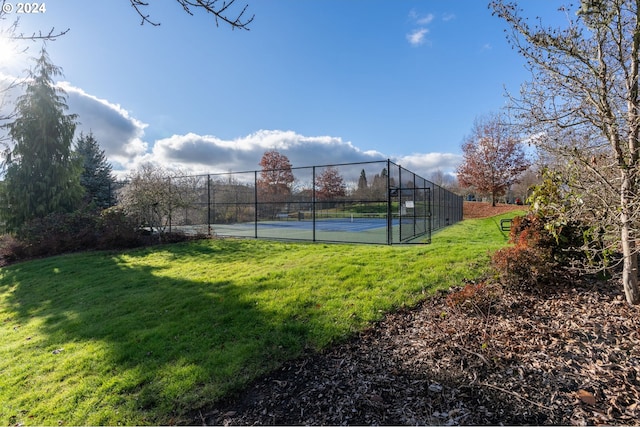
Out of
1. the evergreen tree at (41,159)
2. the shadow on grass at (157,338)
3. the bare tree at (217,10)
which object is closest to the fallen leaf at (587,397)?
the shadow on grass at (157,338)

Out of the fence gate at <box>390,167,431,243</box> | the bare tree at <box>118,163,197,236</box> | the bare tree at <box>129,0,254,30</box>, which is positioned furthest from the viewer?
the bare tree at <box>118,163,197,236</box>

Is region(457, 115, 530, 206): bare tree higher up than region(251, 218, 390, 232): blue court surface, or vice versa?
region(457, 115, 530, 206): bare tree

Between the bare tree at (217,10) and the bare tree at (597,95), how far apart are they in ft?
8.12

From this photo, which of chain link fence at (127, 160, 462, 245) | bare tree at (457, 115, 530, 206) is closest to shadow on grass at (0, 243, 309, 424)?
chain link fence at (127, 160, 462, 245)

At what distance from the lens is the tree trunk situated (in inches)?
96.2

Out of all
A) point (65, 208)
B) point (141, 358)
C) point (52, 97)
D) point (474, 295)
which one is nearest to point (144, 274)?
point (141, 358)

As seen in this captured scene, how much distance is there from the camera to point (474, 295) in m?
3.25

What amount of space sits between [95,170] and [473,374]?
2535 centimetres

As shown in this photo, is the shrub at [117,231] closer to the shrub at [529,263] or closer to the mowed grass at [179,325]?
the mowed grass at [179,325]

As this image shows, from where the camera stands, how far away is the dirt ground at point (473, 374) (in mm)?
1839

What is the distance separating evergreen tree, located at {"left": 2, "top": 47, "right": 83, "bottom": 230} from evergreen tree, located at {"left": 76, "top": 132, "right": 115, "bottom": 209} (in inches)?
213

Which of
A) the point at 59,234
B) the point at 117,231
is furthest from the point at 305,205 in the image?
the point at 59,234

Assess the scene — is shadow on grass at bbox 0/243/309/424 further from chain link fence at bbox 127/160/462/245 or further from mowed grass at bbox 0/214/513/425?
chain link fence at bbox 127/160/462/245

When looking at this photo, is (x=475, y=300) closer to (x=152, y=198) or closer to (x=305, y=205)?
(x=152, y=198)
